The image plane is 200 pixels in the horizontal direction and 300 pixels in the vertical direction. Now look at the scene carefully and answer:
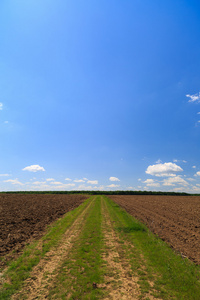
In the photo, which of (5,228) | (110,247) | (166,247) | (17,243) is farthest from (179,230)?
(5,228)

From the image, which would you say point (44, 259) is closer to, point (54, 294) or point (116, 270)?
point (54, 294)

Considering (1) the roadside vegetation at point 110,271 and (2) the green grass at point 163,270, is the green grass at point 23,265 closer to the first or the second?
(1) the roadside vegetation at point 110,271

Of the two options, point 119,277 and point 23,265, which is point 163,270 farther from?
point 23,265

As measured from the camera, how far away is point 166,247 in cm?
998

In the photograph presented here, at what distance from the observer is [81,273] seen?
22.6 feet

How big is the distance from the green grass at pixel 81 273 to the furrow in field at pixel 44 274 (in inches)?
12.0

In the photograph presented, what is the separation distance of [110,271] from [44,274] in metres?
3.02

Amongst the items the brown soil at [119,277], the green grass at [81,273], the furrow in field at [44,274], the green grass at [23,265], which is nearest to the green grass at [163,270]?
the brown soil at [119,277]

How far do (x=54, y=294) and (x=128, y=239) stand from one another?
7.30 meters

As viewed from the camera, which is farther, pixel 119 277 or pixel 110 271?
pixel 110 271

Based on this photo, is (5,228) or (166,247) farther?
(5,228)

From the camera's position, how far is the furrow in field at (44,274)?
5.61 metres

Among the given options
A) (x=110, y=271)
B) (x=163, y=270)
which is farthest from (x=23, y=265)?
(x=163, y=270)

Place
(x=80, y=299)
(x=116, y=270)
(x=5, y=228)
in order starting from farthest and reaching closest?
1. (x=5, y=228)
2. (x=116, y=270)
3. (x=80, y=299)
